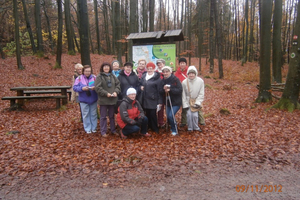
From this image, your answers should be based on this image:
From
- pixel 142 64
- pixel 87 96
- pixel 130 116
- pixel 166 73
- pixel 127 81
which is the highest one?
pixel 142 64

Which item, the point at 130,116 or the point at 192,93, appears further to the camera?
the point at 192,93

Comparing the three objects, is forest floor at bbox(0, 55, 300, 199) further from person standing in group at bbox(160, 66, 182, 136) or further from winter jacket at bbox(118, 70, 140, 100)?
winter jacket at bbox(118, 70, 140, 100)

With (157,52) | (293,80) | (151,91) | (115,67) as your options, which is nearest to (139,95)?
(151,91)

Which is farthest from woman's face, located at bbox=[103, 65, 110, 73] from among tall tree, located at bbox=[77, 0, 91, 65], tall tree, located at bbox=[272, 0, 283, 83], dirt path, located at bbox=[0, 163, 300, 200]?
tall tree, located at bbox=[272, 0, 283, 83]

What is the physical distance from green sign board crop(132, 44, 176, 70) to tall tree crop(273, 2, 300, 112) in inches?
153

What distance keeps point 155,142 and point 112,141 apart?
1.10 meters

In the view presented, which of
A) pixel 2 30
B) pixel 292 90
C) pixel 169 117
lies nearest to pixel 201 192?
pixel 169 117

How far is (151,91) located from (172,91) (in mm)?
554

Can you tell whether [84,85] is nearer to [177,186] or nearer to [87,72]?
[87,72]

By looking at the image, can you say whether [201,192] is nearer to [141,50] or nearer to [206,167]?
[206,167]

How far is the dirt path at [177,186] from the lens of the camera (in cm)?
309

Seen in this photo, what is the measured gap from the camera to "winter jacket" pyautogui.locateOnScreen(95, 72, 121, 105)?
533 centimetres

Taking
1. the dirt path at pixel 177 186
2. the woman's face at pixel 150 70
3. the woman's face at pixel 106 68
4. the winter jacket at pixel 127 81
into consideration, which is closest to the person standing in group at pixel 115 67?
the winter jacket at pixel 127 81

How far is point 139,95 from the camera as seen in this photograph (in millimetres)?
5672
